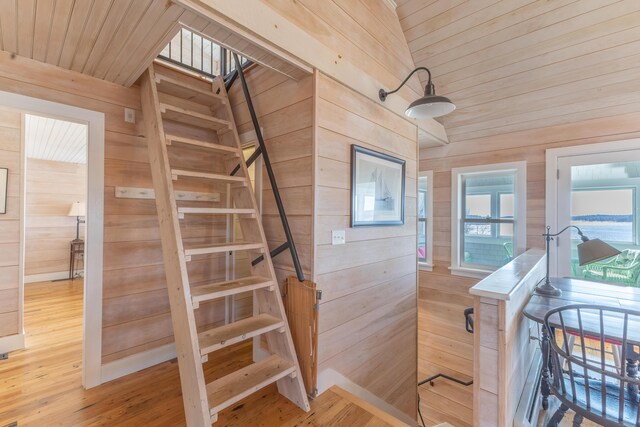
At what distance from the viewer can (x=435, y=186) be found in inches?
146

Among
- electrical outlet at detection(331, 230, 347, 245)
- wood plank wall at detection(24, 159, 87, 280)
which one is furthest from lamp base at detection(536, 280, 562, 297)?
wood plank wall at detection(24, 159, 87, 280)

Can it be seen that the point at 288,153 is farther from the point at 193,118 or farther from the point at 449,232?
the point at 449,232

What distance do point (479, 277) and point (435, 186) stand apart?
1.26 m

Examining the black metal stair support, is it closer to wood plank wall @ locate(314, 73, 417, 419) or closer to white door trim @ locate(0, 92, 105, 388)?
wood plank wall @ locate(314, 73, 417, 419)

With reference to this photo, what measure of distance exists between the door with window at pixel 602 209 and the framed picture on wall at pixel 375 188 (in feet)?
5.70

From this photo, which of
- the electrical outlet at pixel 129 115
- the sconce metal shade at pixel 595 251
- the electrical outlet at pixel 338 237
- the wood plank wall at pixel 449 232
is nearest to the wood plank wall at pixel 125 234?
the electrical outlet at pixel 129 115

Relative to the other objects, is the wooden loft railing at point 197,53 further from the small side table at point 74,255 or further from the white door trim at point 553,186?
the small side table at point 74,255

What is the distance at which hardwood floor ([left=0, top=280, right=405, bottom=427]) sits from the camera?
1651 millimetres

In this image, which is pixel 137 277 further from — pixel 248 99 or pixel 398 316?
pixel 398 316

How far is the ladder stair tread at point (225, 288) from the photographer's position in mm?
1523

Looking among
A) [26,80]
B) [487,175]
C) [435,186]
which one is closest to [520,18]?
[487,175]

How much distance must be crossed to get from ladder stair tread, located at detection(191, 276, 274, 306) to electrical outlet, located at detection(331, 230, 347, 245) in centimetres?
52

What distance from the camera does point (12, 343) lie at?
8.21ft

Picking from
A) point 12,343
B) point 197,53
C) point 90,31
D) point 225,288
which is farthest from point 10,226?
point 197,53
